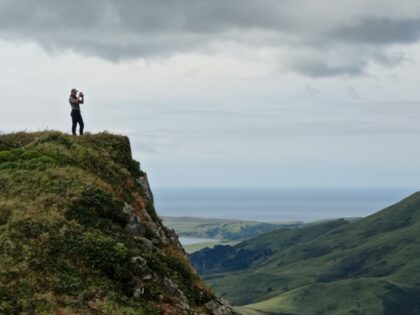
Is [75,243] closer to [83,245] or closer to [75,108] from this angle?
[83,245]

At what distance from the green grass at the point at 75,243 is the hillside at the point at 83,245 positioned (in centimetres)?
4

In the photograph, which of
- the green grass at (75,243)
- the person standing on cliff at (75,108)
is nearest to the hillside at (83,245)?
the green grass at (75,243)

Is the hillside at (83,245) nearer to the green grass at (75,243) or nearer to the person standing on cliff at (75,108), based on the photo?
the green grass at (75,243)

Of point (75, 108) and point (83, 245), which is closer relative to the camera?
point (83, 245)

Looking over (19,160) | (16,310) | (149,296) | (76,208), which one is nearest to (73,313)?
(16,310)

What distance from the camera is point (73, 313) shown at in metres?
23.2

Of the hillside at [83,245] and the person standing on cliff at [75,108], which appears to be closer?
the hillside at [83,245]

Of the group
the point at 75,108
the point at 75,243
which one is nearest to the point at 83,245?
the point at 75,243

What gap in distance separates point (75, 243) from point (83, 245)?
0.40 m

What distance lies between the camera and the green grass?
24.6 meters

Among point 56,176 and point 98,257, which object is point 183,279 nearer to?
point 98,257

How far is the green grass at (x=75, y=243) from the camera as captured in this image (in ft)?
80.8

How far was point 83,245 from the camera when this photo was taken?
91.4ft

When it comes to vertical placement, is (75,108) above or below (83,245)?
above
